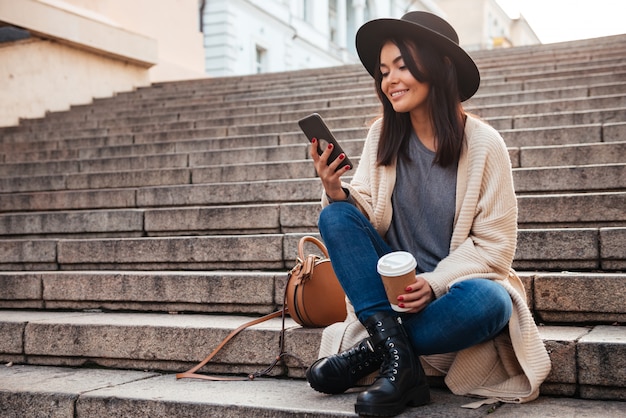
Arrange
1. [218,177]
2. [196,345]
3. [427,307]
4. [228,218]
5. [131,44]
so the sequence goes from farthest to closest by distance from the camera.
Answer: [131,44] < [218,177] < [228,218] < [196,345] < [427,307]

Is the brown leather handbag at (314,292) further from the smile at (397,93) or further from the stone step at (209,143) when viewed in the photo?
the stone step at (209,143)

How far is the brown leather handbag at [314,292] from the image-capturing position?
3.09 meters

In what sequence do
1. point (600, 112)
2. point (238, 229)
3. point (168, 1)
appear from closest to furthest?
point (238, 229), point (600, 112), point (168, 1)

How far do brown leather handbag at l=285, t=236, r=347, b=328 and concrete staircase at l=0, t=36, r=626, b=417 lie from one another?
10 centimetres

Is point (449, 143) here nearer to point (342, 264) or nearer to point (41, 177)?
point (342, 264)

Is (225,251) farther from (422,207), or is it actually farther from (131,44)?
(131,44)

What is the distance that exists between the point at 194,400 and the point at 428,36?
62.8 inches

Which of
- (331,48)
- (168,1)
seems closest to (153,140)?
(168,1)

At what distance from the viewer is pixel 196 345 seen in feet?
11.0

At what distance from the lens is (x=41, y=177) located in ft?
20.3

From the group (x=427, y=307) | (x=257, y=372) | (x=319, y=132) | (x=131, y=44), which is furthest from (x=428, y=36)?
(x=131, y=44)

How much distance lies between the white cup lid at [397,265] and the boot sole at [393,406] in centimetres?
41

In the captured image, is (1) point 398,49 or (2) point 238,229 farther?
(2) point 238,229

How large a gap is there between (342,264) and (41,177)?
425 cm
